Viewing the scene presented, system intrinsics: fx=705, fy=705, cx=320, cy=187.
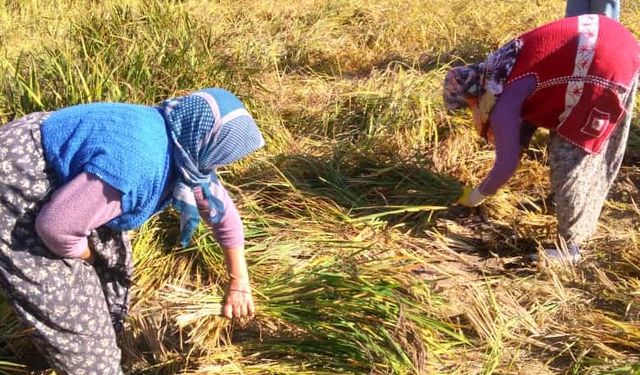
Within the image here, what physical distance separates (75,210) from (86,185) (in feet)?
0.19

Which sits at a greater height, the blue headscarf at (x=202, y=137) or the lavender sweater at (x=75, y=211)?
the blue headscarf at (x=202, y=137)

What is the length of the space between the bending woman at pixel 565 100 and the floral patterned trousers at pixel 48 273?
1.34 metres

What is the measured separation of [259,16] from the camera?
194 inches

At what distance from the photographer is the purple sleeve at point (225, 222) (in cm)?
173

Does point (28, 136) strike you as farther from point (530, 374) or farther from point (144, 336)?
point (530, 374)

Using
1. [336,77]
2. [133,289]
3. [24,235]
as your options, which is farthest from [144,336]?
[336,77]

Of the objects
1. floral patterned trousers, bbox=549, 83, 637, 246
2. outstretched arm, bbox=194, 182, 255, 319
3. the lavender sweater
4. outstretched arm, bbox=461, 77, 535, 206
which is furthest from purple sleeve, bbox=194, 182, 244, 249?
floral patterned trousers, bbox=549, 83, 637, 246

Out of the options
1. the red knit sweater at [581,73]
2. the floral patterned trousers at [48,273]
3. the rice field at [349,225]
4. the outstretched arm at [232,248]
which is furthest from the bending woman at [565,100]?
the floral patterned trousers at [48,273]

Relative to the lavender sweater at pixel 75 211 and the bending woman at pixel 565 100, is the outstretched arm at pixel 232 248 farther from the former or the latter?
the bending woman at pixel 565 100

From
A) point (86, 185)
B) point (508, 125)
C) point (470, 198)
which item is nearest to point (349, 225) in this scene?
point (470, 198)

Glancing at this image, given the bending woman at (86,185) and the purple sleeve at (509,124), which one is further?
the purple sleeve at (509,124)

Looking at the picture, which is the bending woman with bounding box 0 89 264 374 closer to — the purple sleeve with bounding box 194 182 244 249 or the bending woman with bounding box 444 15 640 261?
the purple sleeve with bounding box 194 182 244 249

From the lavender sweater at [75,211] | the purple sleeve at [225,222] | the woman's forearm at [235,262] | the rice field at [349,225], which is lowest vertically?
the rice field at [349,225]

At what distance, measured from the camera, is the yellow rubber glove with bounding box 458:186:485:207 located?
267cm
